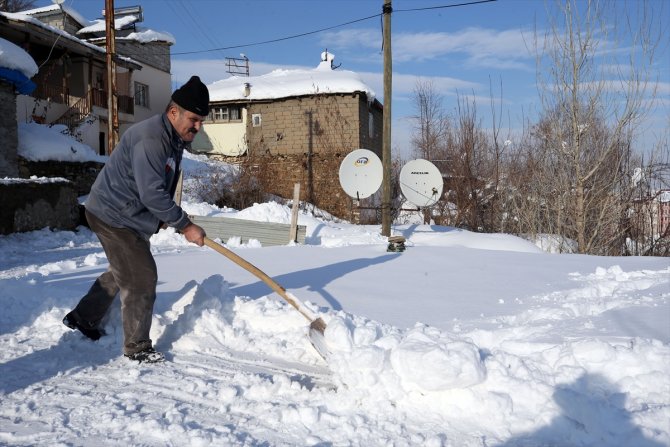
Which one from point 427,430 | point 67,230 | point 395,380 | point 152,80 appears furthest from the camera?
point 152,80

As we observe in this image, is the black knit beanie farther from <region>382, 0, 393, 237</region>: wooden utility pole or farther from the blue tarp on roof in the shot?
the blue tarp on roof

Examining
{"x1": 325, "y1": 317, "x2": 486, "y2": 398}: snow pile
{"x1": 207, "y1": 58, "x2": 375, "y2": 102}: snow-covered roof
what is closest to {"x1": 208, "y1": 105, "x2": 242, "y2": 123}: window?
{"x1": 207, "y1": 58, "x2": 375, "y2": 102}: snow-covered roof

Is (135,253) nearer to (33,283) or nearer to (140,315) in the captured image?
(140,315)

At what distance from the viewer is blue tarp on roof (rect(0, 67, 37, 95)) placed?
13.4 meters

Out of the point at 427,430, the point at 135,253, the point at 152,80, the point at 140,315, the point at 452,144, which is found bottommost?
the point at 427,430

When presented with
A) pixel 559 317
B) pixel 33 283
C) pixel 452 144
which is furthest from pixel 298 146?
pixel 559 317

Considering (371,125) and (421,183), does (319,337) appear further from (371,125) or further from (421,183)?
(371,125)

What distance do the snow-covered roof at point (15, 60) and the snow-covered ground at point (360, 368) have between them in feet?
36.3

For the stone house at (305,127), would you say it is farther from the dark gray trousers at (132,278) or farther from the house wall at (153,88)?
the dark gray trousers at (132,278)

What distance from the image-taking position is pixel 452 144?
1788cm

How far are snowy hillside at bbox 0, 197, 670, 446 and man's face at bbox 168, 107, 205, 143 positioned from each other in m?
1.32

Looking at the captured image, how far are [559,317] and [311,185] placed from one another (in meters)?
18.2

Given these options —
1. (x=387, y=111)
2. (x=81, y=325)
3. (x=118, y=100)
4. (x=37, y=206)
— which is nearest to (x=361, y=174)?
(x=387, y=111)

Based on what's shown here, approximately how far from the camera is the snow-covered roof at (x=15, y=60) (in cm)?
1336
